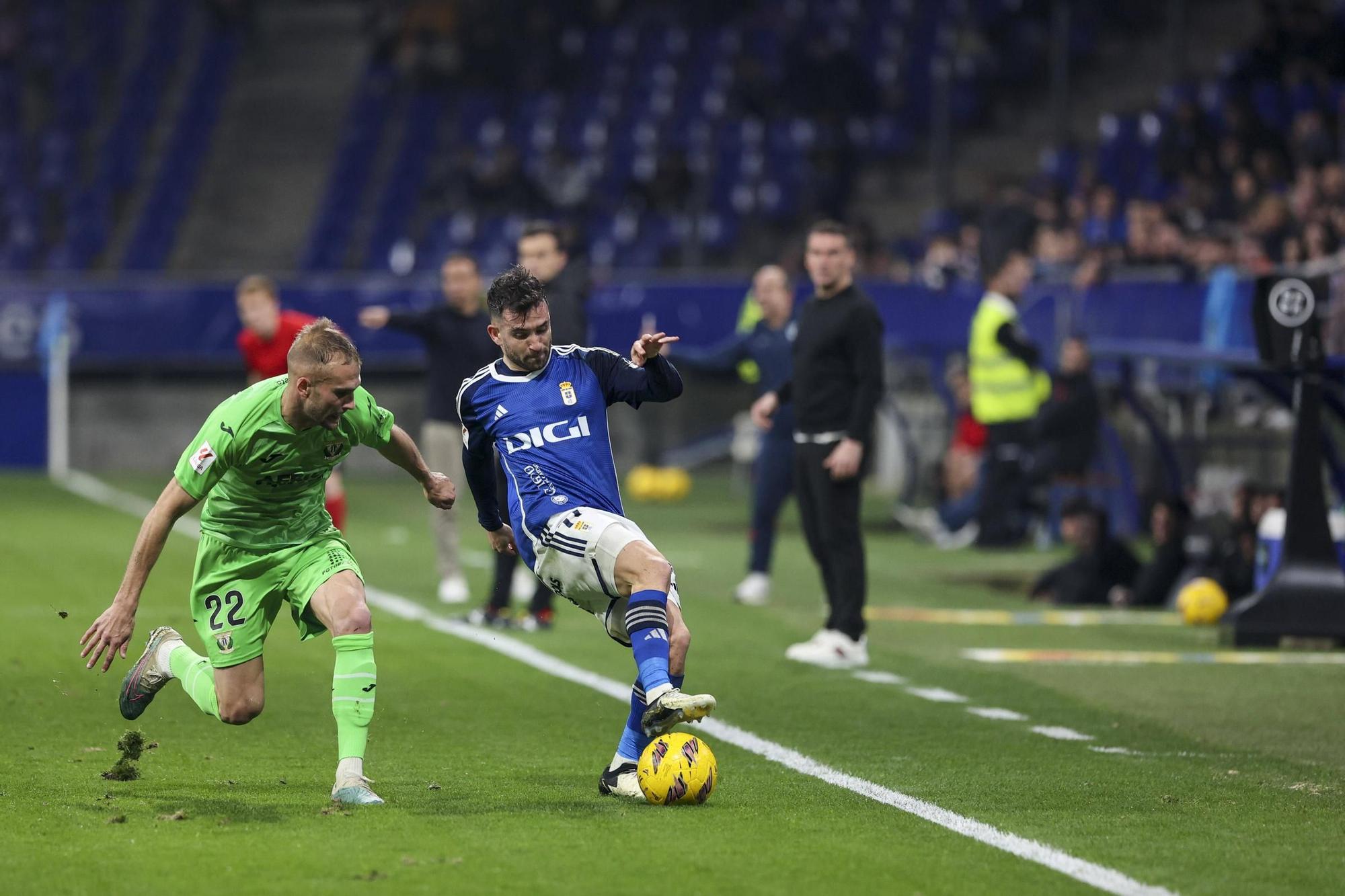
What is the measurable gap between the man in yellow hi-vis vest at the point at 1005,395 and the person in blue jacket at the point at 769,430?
10.6 feet

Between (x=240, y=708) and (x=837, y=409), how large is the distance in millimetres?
4475

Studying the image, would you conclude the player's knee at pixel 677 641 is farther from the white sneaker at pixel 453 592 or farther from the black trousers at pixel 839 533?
the white sneaker at pixel 453 592

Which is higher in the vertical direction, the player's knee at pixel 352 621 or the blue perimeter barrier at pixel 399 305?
the blue perimeter barrier at pixel 399 305

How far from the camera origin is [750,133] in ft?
94.5

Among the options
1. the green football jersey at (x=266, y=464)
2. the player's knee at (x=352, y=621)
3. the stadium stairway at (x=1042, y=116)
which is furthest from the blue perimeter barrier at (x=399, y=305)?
the player's knee at (x=352, y=621)

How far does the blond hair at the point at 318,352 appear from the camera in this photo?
6.65 meters

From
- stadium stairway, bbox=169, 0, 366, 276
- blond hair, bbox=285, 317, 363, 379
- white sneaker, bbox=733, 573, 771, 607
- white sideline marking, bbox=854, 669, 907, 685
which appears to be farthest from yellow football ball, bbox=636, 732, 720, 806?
stadium stairway, bbox=169, 0, 366, 276

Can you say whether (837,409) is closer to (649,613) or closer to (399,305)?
(649,613)

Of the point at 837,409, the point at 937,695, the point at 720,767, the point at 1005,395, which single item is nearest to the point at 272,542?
the point at 720,767

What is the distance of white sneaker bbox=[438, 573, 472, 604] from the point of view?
13.7m

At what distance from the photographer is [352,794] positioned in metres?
6.75

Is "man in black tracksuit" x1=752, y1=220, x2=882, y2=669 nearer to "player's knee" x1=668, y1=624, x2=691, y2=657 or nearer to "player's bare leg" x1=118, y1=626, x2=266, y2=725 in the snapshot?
"player's knee" x1=668, y1=624, x2=691, y2=657

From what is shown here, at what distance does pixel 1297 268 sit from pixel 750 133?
13749 millimetres

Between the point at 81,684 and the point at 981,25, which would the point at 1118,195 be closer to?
the point at 981,25
